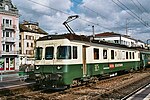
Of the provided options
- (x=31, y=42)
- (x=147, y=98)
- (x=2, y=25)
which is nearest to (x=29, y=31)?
(x=31, y=42)

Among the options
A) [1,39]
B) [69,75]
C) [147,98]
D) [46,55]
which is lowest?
[147,98]

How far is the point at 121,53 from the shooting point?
24156 millimetres

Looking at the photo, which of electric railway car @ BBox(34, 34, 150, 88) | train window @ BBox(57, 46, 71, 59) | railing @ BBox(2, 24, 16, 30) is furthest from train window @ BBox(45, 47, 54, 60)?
railing @ BBox(2, 24, 16, 30)

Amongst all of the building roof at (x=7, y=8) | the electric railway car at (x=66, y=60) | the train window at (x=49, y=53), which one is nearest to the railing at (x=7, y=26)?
the building roof at (x=7, y=8)

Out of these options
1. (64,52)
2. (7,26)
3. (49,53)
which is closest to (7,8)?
(7,26)

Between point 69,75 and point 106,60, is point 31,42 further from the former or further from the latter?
point 69,75

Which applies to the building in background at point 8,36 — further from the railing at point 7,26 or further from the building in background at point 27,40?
the building in background at point 27,40

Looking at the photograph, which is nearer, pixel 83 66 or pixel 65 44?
pixel 65 44

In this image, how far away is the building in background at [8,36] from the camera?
52.3 meters

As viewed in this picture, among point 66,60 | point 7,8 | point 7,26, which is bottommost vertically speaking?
point 66,60

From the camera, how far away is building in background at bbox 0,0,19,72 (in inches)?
2061

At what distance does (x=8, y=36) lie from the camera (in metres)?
54.3

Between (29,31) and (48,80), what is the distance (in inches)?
2195

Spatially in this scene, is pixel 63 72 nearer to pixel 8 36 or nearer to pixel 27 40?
pixel 8 36
